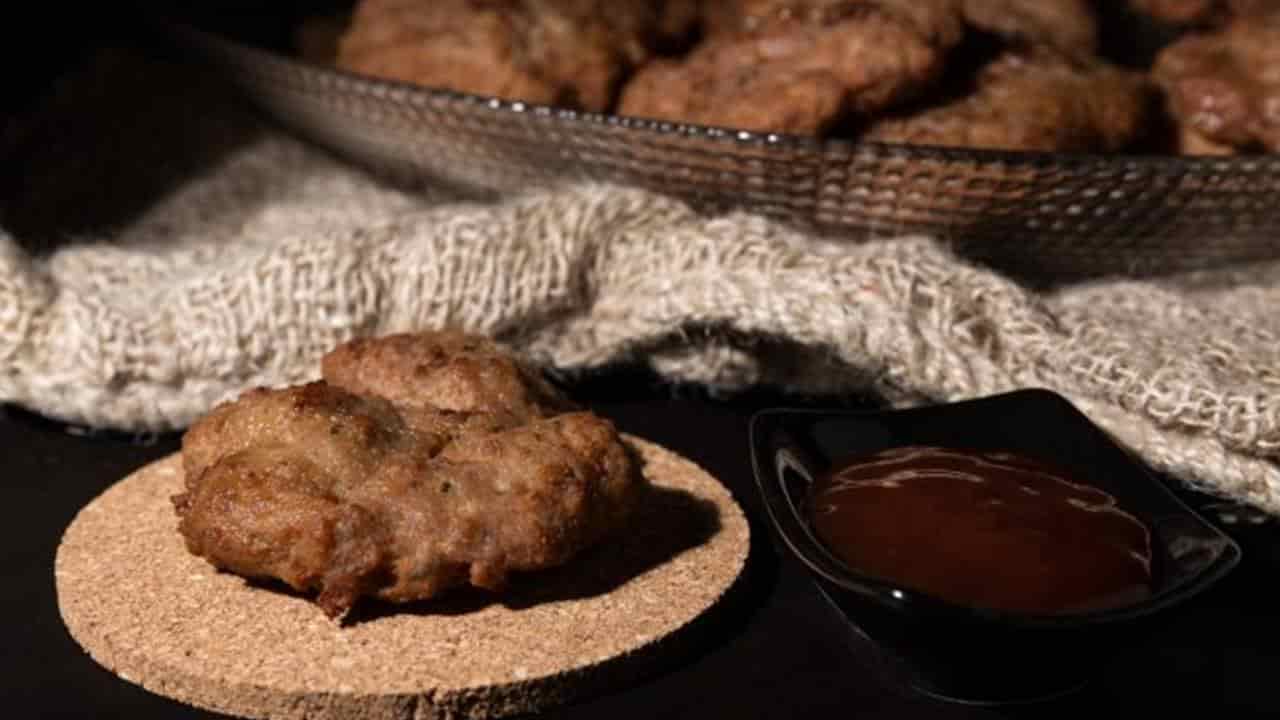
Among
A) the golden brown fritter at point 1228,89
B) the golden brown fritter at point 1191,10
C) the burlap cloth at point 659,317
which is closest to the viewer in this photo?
the burlap cloth at point 659,317

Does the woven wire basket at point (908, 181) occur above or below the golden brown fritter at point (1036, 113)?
below

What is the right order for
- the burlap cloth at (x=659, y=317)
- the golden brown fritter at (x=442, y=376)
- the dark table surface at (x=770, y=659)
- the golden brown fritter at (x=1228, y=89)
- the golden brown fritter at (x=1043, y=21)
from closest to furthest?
the dark table surface at (x=770, y=659) < the golden brown fritter at (x=442, y=376) < the burlap cloth at (x=659, y=317) < the golden brown fritter at (x=1228, y=89) < the golden brown fritter at (x=1043, y=21)

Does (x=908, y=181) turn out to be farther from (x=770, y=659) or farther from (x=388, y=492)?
(x=388, y=492)

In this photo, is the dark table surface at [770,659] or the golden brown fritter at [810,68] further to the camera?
the golden brown fritter at [810,68]

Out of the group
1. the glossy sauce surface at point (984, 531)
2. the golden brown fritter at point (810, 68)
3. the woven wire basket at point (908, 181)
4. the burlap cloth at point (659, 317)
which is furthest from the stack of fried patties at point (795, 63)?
the glossy sauce surface at point (984, 531)

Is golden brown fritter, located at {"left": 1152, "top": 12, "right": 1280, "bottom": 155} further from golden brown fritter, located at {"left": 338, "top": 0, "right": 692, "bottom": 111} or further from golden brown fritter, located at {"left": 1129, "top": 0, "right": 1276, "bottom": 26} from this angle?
golden brown fritter, located at {"left": 338, "top": 0, "right": 692, "bottom": 111}

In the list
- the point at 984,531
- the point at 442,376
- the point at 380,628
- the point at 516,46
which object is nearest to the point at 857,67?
the point at 516,46

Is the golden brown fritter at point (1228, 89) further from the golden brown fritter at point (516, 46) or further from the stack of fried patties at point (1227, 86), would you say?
the golden brown fritter at point (516, 46)

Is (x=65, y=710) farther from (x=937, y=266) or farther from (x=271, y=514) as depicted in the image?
(x=937, y=266)

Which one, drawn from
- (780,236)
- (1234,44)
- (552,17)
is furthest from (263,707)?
(1234,44)
